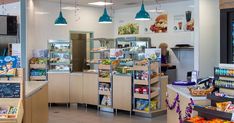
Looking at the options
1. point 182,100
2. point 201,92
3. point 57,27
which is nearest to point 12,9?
point 57,27

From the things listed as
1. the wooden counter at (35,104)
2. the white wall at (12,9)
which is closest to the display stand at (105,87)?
the wooden counter at (35,104)

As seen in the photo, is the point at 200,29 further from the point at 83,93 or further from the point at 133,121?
the point at 83,93

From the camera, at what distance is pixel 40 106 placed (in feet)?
19.6

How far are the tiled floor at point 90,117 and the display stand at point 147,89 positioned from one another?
0.90 feet

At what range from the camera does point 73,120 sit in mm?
8422

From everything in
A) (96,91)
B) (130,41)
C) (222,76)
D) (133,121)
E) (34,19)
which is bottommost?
(133,121)

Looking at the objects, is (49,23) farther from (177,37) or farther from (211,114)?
(211,114)

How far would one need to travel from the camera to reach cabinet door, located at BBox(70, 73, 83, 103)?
10391mm

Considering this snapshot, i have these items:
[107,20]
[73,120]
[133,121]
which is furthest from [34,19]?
[133,121]

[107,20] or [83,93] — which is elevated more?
[107,20]

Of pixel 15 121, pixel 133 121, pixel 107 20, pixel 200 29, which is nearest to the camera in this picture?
pixel 15 121

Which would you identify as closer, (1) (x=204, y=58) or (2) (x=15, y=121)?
(2) (x=15, y=121)

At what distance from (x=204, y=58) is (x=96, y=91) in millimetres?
3276

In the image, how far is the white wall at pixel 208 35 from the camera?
900cm
